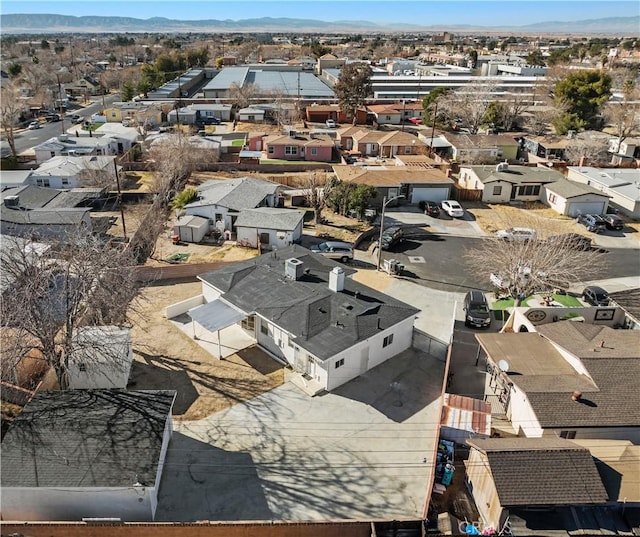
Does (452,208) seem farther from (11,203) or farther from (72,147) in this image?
(72,147)

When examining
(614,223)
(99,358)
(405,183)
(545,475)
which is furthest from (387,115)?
(545,475)

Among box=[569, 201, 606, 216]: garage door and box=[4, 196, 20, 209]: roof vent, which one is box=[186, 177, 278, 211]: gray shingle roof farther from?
box=[569, 201, 606, 216]: garage door

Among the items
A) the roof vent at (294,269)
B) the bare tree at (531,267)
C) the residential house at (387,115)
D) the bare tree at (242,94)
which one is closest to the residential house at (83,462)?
the roof vent at (294,269)

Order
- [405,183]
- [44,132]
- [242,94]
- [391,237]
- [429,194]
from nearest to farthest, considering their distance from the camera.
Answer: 1. [391,237]
2. [405,183]
3. [429,194]
4. [44,132]
5. [242,94]

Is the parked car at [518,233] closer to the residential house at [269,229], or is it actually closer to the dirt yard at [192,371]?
the residential house at [269,229]

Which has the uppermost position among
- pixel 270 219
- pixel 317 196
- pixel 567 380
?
pixel 317 196

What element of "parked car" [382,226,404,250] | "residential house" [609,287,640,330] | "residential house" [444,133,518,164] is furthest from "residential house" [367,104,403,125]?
"residential house" [609,287,640,330]
